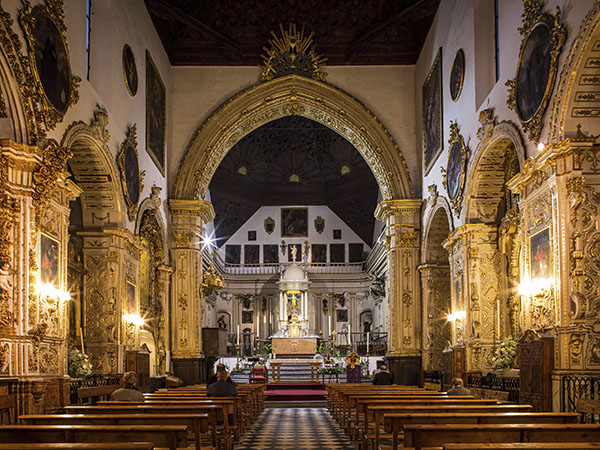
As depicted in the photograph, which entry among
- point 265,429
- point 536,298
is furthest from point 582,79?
point 265,429

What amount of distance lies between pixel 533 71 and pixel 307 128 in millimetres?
23264

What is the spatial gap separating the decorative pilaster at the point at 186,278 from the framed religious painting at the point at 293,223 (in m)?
18.7

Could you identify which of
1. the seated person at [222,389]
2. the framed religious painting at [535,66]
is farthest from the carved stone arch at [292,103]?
the seated person at [222,389]

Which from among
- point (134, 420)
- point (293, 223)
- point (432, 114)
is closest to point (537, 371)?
point (134, 420)

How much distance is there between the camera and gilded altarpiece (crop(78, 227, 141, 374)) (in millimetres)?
16047

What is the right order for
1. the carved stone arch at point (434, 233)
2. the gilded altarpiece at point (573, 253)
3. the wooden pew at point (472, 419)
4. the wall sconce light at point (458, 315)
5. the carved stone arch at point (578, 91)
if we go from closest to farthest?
the wooden pew at point (472, 419) → the carved stone arch at point (578, 91) → the gilded altarpiece at point (573, 253) → the wall sconce light at point (458, 315) → the carved stone arch at point (434, 233)

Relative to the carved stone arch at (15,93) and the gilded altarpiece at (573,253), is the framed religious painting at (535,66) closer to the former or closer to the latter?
the gilded altarpiece at (573,253)

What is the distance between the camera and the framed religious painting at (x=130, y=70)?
58.0 feet

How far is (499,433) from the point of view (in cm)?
659

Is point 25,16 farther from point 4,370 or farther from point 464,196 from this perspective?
point 464,196

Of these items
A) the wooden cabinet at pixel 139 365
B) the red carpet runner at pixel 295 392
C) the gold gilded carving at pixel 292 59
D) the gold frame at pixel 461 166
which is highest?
the gold gilded carving at pixel 292 59

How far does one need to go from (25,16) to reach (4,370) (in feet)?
17.7

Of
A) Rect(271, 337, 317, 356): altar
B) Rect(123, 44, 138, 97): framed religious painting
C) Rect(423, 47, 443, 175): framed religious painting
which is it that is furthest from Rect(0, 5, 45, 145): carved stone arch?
Rect(271, 337, 317, 356): altar

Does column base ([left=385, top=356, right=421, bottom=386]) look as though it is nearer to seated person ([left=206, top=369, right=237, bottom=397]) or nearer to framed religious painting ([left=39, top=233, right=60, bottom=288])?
seated person ([left=206, top=369, right=237, bottom=397])
